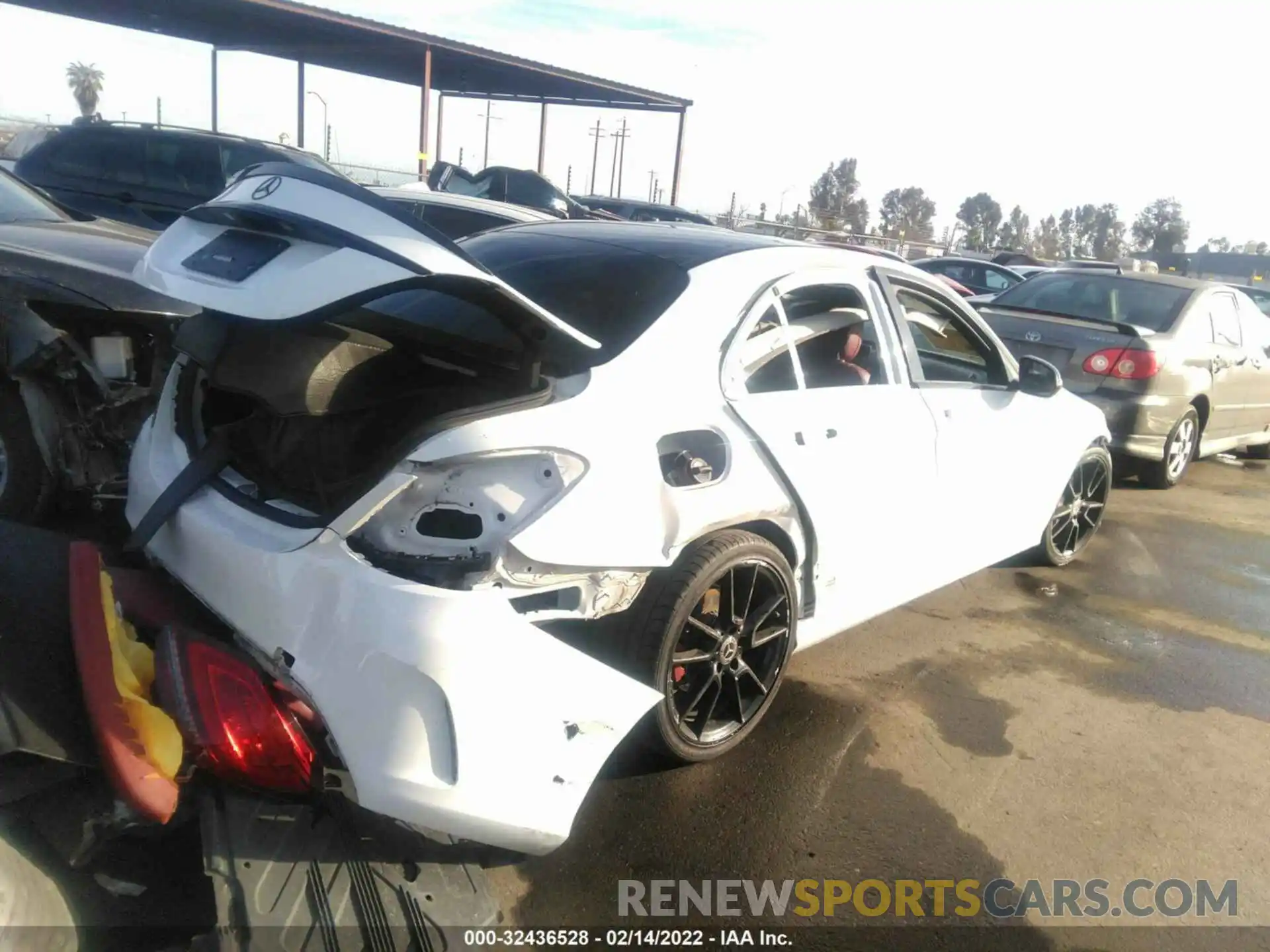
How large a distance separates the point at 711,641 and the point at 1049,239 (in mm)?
80429

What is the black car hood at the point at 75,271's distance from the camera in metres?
4.04

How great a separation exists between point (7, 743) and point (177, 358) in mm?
1498

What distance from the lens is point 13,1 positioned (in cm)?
1847

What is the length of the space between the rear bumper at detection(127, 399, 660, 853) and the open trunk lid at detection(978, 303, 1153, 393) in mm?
5494

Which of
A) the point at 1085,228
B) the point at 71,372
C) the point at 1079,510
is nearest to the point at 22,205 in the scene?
the point at 71,372

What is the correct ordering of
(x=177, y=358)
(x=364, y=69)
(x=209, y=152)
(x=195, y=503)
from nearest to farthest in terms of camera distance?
(x=195, y=503)
(x=177, y=358)
(x=209, y=152)
(x=364, y=69)

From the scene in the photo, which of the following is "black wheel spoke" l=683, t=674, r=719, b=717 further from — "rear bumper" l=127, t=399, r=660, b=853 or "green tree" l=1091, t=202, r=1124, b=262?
"green tree" l=1091, t=202, r=1124, b=262

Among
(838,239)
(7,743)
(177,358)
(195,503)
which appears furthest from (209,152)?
(838,239)

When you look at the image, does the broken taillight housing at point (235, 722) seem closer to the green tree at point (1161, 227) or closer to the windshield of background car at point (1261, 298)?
the windshield of background car at point (1261, 298)

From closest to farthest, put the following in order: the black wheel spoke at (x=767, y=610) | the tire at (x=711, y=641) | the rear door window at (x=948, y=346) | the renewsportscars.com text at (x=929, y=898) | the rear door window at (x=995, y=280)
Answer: the renewsportscars.com text at (x=929, y=898) < the tire at (x=711, y=641) < the black wheel spoke at (x=767, y=610) < the rear door window at (x=948, y=346) < the rear door window at (x=995, y=280)

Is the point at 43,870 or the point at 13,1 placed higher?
the point at 13,1

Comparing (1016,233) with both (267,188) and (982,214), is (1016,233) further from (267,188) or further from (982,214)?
(267,188)

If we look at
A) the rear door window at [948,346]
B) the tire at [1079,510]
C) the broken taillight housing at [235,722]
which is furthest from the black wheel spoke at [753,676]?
the tire at [1079,510]

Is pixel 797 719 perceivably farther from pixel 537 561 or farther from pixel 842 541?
pixel 537 561
